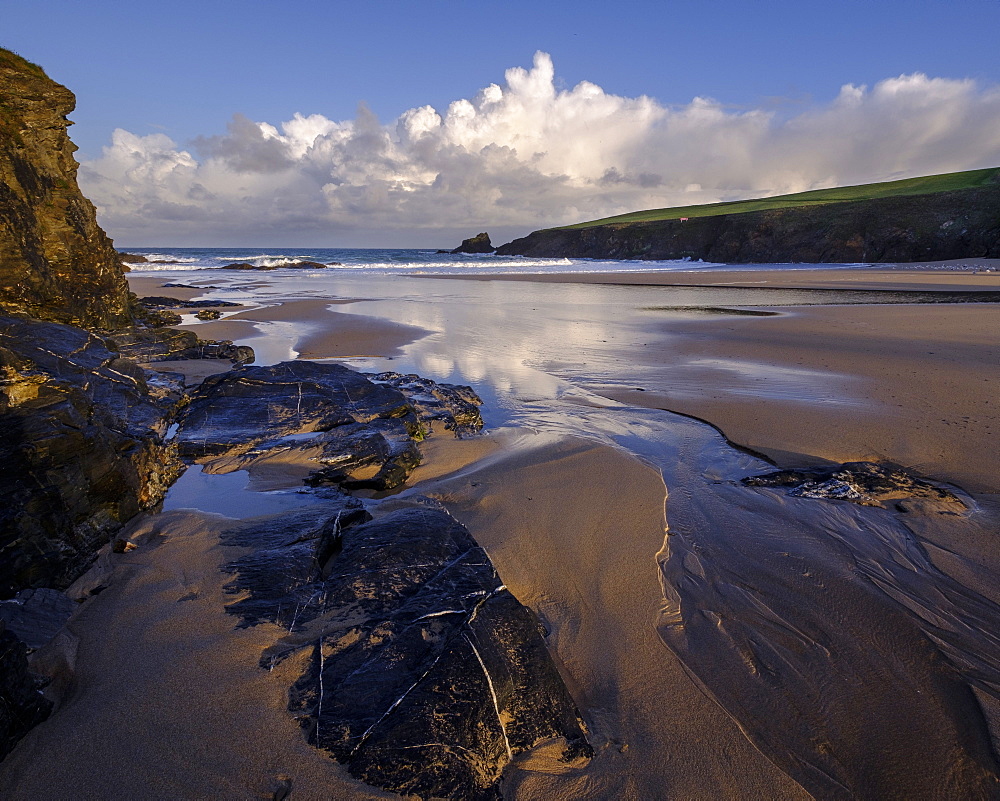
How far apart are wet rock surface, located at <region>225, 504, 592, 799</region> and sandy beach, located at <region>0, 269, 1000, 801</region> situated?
10cm

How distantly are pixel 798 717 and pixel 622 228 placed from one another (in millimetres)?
71999

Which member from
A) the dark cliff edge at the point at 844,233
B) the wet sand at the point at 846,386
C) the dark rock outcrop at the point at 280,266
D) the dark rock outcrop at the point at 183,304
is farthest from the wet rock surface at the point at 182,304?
the dark cliff edge at the point at 844,233

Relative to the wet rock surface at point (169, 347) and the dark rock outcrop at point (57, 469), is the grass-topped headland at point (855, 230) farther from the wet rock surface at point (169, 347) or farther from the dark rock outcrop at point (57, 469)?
the dark rock outcrop at point (57, 469)

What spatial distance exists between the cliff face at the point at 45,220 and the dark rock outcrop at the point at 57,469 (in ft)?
14.1

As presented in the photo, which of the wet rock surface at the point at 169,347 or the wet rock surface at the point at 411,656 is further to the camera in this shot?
the wet rock surface at the point at 169,347

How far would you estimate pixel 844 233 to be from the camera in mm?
44469

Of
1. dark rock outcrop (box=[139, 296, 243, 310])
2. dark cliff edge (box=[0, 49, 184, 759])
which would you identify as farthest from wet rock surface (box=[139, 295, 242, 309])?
dark cliff edge (box=[0, 49, 184, 759])

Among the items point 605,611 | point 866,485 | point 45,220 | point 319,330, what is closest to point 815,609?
point 605,611

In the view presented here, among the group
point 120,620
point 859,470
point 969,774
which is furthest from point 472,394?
point 969,774

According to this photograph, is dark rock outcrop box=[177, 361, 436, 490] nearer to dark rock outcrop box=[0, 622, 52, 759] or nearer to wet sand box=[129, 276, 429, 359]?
dark rock outcrop box=[0, 622, 52, 759]

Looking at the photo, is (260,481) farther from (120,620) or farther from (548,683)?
(548,683)

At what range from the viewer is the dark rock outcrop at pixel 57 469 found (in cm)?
250

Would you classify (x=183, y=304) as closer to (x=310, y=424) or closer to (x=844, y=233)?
(x=310, y=424)

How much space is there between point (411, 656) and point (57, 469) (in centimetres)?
231
